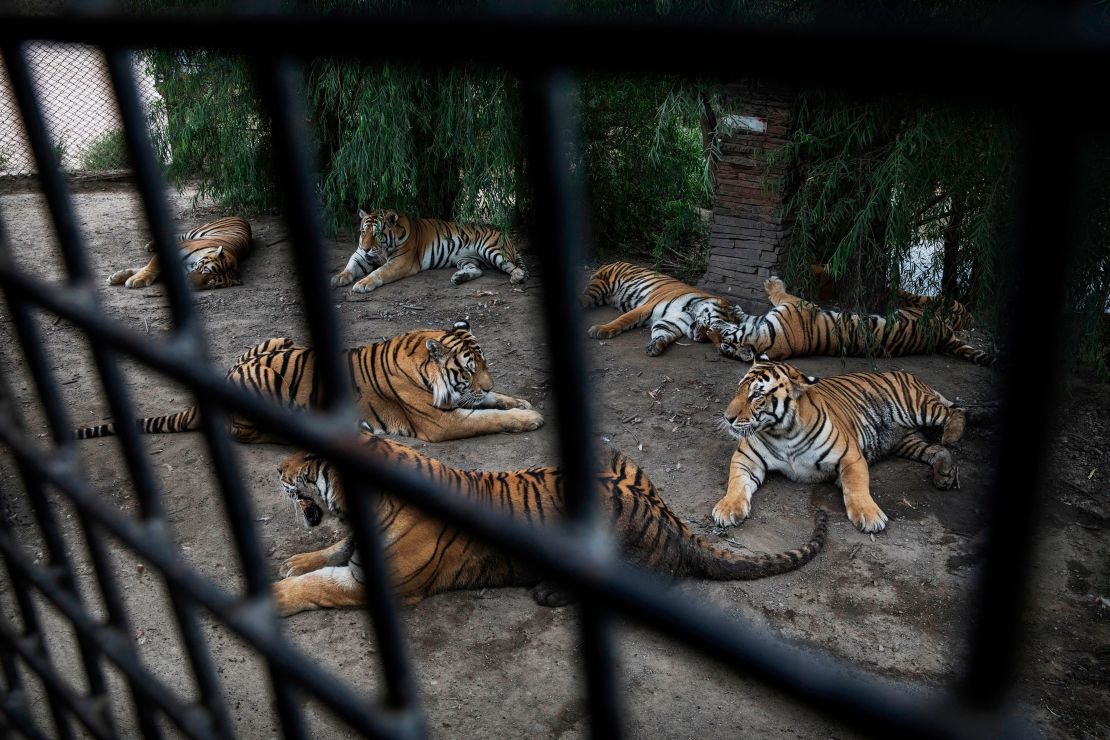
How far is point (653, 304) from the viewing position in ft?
20.7

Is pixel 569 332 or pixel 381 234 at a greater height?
pixel 569 332

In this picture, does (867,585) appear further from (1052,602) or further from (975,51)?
(975,51)

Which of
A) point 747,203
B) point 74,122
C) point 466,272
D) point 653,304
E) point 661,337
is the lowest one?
point 661,337

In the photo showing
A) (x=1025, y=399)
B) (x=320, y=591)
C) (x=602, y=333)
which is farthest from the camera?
(x=602, y=333)

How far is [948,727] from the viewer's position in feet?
1.36

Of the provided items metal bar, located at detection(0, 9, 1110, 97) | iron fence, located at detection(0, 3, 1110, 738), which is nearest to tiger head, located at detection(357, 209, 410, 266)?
iron fence, located at detection(0, 3, 1110, 738)

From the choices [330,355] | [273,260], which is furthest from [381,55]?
[273,260]

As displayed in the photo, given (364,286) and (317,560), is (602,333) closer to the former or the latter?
(364,286)

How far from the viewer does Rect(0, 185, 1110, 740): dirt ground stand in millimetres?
2945

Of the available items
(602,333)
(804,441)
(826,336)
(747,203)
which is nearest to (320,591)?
(804,441)

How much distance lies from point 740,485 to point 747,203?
2.47 meters

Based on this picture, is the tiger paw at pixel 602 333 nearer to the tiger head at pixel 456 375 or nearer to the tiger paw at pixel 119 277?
the tiger head at pixel 456 375

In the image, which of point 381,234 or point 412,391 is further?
point 381,234

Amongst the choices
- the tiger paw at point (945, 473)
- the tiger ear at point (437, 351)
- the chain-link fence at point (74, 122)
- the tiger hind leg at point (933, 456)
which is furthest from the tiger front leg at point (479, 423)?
the chain-link fence at point (74, 122)
